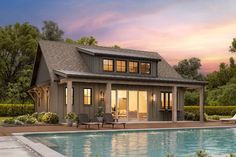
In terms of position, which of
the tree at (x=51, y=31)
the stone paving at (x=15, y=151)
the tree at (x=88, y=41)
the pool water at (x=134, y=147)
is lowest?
the pool water at (x=134, y=147)

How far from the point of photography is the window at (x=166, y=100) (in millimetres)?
31875

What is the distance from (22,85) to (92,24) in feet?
43.0

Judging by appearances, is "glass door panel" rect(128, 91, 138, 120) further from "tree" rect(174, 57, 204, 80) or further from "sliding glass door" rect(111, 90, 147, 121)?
"tree" rect(174, 57, 204, 80)

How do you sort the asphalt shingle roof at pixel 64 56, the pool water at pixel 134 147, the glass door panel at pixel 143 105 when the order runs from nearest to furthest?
1. the pool water at pixel 134 147
2. the asphalt shingle roof at pixel 64 56
3. the glass door panel at pixel 143 105

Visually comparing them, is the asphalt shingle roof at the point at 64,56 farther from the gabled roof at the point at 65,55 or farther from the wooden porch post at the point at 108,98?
the wooden porch post at the point at 108,98

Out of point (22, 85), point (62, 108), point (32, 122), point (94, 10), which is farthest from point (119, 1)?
point (22, 85)

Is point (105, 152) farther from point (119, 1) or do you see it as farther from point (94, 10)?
point (94, 10)

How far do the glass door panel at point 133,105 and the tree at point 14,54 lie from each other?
18314mm

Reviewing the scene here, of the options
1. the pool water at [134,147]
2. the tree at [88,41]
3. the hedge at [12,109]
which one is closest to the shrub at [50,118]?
the pool water at [134,147]

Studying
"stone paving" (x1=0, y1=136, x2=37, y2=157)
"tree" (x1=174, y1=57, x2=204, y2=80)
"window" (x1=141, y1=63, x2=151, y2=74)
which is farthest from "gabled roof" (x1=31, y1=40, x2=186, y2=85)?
"tree" (x1=174, y1=57, x2=204, y2=80)

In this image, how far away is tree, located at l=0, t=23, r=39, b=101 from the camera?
45750 mm

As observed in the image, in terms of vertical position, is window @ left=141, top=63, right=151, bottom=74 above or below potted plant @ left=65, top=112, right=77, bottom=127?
above

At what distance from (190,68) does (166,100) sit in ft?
99.2

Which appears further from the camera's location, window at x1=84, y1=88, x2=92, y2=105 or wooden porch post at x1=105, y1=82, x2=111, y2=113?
window at x1=84, y1=88, x2=92, y2=105
